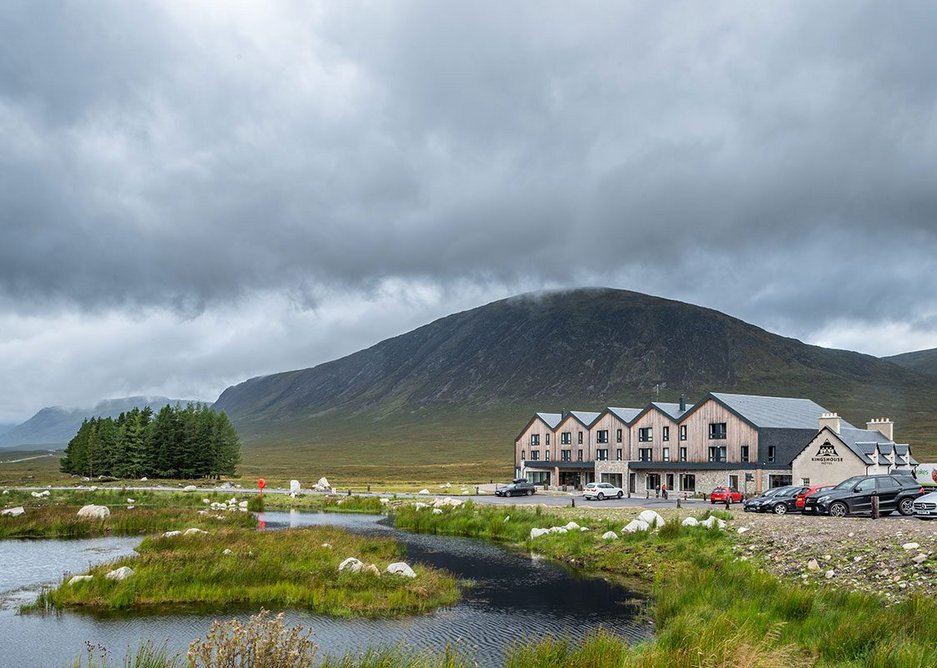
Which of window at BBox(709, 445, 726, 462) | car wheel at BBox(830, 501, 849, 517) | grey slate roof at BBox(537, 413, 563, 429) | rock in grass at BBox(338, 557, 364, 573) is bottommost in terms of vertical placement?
rock in grass at BBox(338, 557, 364, 573)

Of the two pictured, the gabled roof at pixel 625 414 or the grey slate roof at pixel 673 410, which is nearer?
the grey slate roof at pixel 673 410

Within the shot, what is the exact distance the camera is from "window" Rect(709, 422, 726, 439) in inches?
3209

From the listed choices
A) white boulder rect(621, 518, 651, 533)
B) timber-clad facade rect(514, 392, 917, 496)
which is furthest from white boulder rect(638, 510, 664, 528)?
timber-clad facade rect(514, 392, 917, 496)

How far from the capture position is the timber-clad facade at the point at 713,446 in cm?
6819

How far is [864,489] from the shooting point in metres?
41.8

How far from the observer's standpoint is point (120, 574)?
25.8 metres

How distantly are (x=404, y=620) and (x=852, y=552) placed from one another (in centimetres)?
1737

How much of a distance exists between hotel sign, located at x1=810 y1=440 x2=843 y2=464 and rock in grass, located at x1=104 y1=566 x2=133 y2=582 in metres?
60.8

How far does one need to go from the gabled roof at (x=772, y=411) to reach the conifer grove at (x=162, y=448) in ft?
264

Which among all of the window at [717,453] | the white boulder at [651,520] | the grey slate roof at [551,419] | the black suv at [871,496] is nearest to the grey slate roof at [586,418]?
the grey slate roof at [551,419]

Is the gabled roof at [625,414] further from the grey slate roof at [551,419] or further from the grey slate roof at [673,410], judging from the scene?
the grey slate roof at [551,419]

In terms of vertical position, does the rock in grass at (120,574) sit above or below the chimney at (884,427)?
below

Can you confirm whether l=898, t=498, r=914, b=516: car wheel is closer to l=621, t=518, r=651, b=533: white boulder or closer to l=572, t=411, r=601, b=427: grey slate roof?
l=621, t=518, r=651, b=533: white boulder

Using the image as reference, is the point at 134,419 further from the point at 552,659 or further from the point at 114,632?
the point at 552,659
